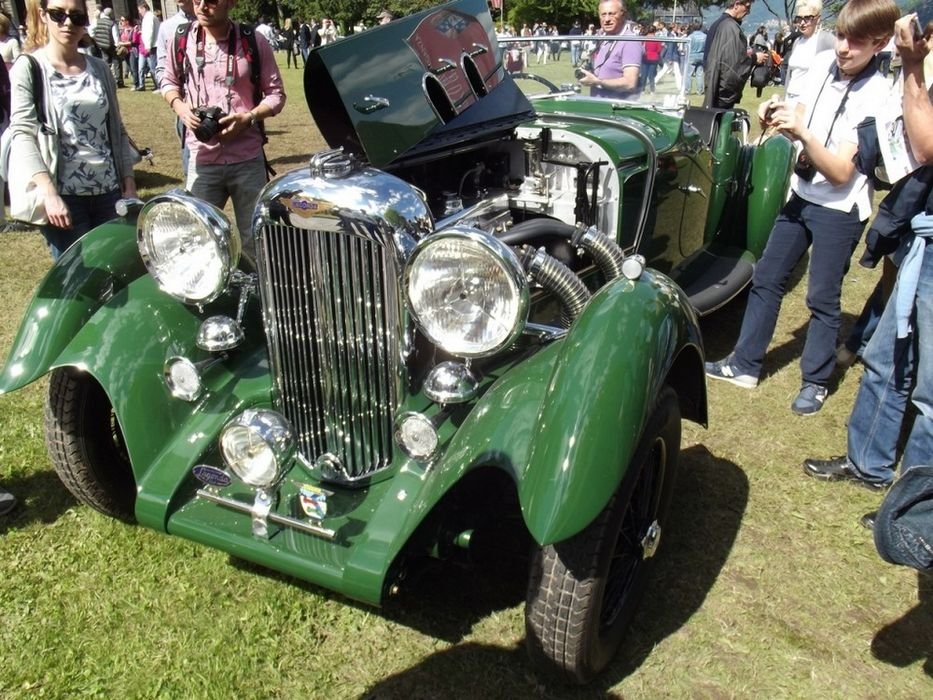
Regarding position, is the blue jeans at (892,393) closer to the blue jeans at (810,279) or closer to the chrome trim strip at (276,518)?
the blue jeans at (810,279)

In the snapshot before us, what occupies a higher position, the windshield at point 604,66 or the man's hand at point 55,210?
the windshield at point 604,66

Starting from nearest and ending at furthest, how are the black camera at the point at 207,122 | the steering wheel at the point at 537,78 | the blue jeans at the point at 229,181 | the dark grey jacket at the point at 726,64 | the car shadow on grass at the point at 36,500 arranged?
the car shadow on grass at the point at 36,500 < the black camera at the point at 207,122 < the blue jeans at the point at 229,181 < the steering wheel at the point at 537,78 < the dark grey jacket at the point at 726,64

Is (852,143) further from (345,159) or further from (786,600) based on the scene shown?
(345,159)

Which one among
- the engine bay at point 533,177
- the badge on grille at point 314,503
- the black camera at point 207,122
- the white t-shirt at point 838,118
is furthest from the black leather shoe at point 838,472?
the black camera at point 207,122

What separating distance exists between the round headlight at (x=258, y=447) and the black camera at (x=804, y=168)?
249 cm

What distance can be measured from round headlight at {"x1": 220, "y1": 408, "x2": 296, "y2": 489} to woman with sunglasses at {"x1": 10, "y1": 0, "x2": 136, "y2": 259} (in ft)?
4.64

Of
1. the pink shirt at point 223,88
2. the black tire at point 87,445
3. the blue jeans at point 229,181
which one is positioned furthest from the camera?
the blue jeans at point 229,181

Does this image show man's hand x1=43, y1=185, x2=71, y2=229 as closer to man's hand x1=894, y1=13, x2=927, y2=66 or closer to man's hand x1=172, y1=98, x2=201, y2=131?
man's hand x1=172, y1=98, x2=201, y2=131

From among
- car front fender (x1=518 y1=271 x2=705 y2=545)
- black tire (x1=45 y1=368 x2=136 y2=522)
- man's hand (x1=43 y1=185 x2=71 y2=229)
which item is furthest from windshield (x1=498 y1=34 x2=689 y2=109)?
black tire (x1=45 y1=368 x2=136 y2=522)

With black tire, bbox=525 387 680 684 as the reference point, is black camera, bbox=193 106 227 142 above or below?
above

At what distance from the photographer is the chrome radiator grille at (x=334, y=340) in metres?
2.12

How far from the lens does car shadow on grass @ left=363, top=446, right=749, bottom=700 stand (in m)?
2.15

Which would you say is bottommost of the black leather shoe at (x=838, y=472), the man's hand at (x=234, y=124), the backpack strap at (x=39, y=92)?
the black leather shoe at (x=838, y=472)

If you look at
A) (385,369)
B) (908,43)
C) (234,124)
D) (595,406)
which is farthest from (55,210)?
(908,43)
